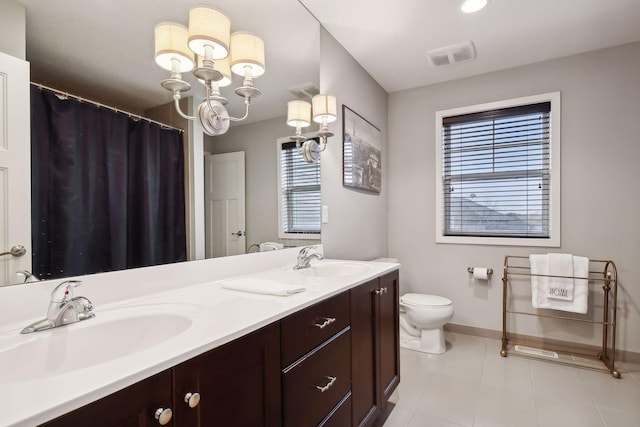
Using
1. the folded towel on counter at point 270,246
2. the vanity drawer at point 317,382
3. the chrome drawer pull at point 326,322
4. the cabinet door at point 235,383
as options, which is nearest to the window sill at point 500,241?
the folded towel on counter at point 270,246

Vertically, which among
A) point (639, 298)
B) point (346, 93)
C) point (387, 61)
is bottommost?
point (639, 298)

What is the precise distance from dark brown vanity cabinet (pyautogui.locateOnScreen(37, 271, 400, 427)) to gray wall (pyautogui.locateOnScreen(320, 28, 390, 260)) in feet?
2.08

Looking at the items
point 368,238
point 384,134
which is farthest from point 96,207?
point 384,134

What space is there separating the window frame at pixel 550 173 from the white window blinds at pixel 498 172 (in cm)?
4

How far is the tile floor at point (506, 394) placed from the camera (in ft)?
5.75

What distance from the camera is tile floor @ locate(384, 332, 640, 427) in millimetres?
1753

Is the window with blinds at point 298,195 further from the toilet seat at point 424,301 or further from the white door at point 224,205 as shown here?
the toilet seat at point 424,301

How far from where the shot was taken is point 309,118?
2018 mm

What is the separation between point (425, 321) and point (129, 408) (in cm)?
240

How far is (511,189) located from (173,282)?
2869 millimetres

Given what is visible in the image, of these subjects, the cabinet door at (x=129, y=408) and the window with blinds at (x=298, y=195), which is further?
the window with blinds at (x=298, y=195)

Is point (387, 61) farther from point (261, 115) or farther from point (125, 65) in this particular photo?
point (125, 65)

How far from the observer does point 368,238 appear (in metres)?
2.83

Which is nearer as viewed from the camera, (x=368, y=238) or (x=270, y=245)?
(x=270, y=245)
